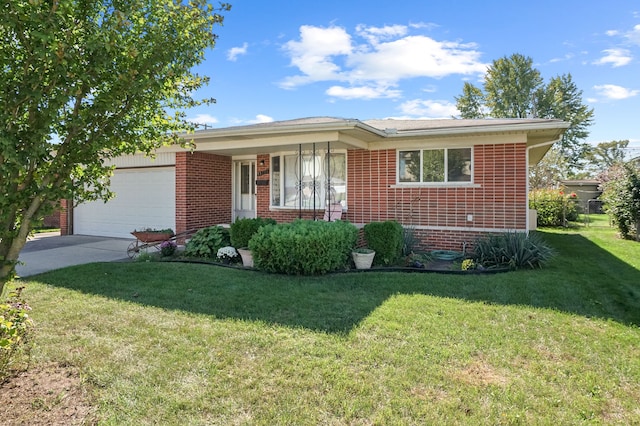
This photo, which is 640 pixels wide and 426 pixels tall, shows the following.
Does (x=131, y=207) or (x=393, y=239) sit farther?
(x=131, y=207)

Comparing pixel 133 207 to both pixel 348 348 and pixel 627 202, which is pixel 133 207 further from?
pixel 627 202

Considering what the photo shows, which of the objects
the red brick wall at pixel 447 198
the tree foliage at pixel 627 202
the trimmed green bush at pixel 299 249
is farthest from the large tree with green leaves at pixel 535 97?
the trimmed green bush at pixel 299 249

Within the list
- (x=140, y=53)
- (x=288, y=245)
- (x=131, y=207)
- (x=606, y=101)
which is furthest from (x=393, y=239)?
(x=606, y=101)

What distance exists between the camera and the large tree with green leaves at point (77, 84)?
8.03ft

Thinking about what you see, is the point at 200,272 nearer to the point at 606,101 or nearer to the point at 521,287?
the point at 521,287

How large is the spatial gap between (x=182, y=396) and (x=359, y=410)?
1.33 metres

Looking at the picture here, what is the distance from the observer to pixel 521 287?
6105mm

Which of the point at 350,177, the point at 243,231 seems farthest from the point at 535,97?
the point at 243,231

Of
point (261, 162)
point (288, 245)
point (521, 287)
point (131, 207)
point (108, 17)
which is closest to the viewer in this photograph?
point (108, 17)

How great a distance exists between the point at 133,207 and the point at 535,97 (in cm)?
4026

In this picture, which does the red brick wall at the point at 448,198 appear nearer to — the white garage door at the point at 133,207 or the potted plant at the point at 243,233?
the potted plant at the point at 243,233

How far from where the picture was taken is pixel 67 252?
32.8ft

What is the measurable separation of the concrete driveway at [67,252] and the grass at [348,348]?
76.1 inches

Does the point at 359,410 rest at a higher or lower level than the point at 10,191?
lower
